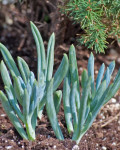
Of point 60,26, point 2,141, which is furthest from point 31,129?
point 60,26

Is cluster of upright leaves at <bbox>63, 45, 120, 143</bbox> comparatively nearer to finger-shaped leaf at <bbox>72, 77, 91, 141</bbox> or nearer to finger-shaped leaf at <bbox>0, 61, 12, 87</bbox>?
finger-shaped leaf at <bbox>72, 77, 91, 141</bbox>

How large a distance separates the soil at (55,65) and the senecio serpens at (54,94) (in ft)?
0.19

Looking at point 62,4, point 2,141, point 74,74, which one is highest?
point 62,4

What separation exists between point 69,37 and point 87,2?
2.10ft

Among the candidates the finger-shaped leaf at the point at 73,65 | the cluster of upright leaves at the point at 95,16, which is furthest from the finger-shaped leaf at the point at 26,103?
the cluster of upright leaves at the point at 95,16

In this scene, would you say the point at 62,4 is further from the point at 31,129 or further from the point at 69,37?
the point at 31,129

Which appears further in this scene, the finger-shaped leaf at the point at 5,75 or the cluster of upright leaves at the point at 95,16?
the cluster of upright leaves at the point at 95,16

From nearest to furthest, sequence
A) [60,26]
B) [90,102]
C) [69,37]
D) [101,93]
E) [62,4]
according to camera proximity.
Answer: [101,93] < [90,102] < [62,4] < [60,26] < [69,37]

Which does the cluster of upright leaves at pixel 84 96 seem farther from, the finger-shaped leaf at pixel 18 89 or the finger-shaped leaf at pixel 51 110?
the finger-shaped leaf at pixel 18 89

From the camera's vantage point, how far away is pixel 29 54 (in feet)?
7.22

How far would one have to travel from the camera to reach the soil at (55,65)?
1376mm

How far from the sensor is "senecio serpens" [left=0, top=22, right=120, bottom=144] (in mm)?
1230

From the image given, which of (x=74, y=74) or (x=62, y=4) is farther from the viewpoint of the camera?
(x=62, y=4)

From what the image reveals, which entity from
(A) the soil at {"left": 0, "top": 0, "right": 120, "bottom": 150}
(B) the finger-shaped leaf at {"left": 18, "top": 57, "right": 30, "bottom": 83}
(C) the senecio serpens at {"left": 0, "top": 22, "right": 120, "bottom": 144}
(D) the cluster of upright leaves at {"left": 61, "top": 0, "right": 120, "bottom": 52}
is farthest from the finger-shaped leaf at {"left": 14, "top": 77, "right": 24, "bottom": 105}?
(D) the cluster of upright leaves at {"left": 61, "top": 0, "right": 120, "bottom": 52}
